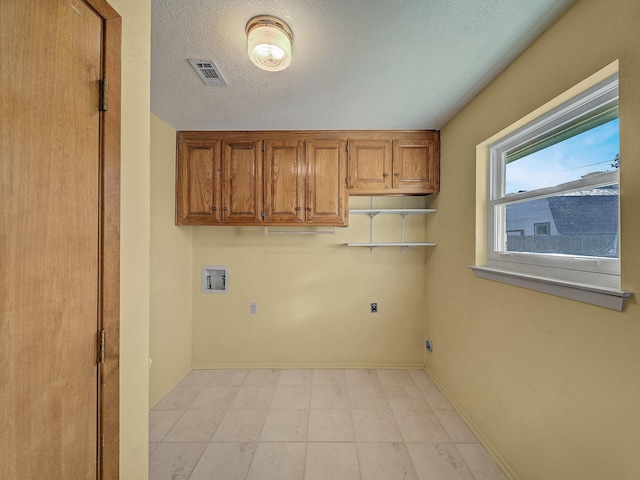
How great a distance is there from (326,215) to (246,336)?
1.57 meters

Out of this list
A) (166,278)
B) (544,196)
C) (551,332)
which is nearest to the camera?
(551,332)

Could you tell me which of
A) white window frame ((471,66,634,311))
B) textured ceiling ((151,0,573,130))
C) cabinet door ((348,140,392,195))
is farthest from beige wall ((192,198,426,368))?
textured ceiling ((151,0,573,130))

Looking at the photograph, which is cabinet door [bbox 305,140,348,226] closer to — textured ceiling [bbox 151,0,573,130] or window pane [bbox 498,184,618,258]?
textured ceiling [bbox 151,0,573,130]

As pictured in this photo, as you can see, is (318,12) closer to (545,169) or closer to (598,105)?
(598,105)

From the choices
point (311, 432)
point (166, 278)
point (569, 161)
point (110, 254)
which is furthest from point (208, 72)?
point (311, 432)

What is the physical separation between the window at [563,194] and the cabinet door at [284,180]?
5.13 ft

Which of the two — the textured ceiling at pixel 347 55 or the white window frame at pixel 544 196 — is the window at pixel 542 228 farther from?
the textured ceiling at pixel 347 55

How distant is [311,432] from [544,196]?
2.13 meters

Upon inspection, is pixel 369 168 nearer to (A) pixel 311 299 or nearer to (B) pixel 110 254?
(A) pixel 311 299

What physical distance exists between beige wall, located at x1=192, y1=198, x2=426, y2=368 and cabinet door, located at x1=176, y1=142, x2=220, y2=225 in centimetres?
36

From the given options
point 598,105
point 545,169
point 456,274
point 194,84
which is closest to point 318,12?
point 194,84

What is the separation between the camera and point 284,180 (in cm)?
253

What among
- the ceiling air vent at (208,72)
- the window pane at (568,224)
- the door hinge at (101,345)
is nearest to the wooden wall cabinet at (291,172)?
the ceiling air vent at (208,72)

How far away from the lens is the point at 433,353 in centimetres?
263
